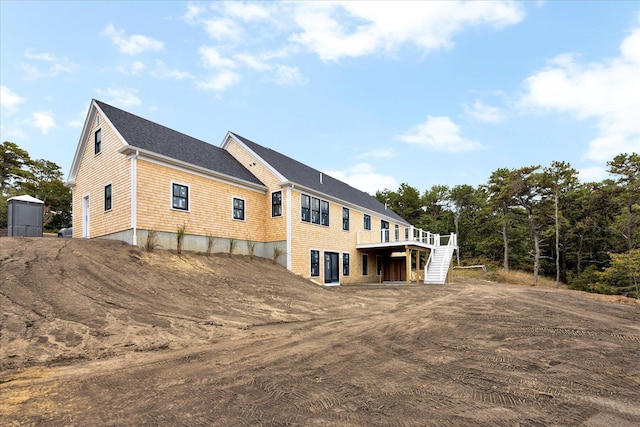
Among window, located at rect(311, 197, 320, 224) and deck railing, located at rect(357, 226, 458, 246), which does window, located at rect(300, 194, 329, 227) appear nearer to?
window, located at rect(311, 197, 320, 224)

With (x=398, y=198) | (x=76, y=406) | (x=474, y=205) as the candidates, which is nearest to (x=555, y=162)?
(x=474, y=205)

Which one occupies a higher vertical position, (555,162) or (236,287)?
(555,162)

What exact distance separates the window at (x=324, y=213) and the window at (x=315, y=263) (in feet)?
6.35

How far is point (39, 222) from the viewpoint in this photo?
590 inches

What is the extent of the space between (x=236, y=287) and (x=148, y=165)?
637 cm

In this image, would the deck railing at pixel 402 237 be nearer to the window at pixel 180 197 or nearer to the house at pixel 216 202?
the house at pixel 216 202

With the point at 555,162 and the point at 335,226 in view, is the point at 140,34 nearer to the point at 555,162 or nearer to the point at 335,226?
the point at 335,226

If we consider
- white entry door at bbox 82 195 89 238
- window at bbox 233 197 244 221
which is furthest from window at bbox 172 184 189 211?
white entry door at bbox 82 195 89 238

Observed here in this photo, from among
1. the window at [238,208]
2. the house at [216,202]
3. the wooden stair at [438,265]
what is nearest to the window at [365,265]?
the house at [216,202]

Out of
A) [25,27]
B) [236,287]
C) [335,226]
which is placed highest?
[25,27]

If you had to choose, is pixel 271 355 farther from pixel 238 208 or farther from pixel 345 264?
pixel 345 264

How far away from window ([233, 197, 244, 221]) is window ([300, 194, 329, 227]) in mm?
3207

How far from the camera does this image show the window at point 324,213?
65.2ft

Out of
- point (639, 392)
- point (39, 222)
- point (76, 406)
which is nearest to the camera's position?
point (76, 406)
